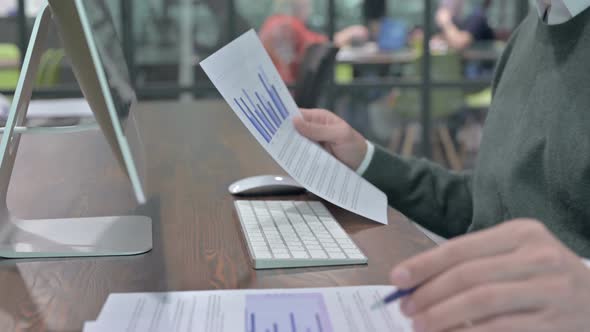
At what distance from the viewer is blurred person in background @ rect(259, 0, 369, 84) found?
14.8 feet

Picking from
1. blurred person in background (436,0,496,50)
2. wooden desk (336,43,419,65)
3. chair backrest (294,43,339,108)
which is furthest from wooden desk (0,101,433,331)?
blurred person in background (436,0,496,50)

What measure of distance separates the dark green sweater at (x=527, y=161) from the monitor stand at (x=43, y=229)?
1.59ft

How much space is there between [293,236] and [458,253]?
1.39 feet

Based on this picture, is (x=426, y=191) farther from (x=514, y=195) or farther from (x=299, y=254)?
(x=299, y=254)

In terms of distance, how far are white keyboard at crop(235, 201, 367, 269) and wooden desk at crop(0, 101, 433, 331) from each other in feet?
0.05

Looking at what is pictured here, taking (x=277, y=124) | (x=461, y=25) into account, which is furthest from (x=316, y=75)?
(x=461, y=25)

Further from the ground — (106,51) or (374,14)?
(106,51)

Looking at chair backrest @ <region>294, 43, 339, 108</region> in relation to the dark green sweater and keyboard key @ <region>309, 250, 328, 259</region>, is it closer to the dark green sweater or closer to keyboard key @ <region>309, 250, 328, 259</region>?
the dark green sweater

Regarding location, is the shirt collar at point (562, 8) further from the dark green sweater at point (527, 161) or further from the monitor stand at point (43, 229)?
the monitor stand at point (43, 229)

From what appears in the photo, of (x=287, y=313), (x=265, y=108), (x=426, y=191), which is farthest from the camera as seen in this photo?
(x=426, y=191)

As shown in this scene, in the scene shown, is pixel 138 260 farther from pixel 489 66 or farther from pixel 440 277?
pixel 489 66

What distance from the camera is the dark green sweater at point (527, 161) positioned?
3.46ft

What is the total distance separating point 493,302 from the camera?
0.50 metres

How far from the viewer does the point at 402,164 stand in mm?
1334
